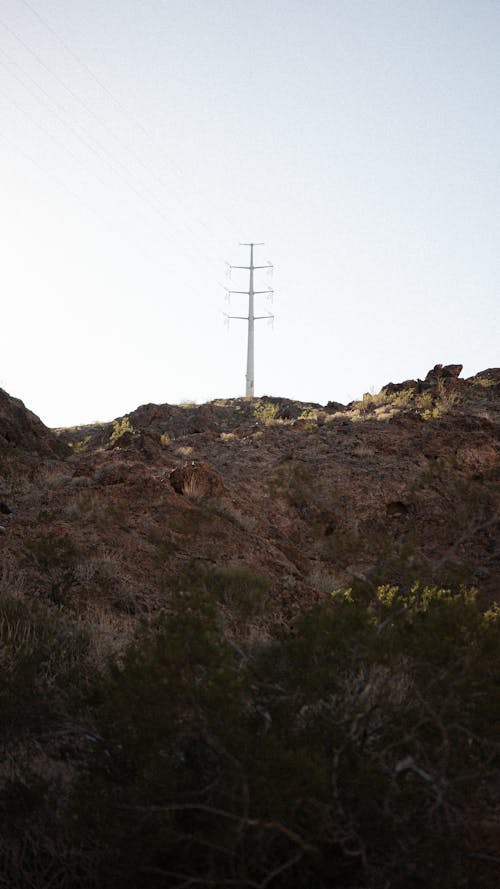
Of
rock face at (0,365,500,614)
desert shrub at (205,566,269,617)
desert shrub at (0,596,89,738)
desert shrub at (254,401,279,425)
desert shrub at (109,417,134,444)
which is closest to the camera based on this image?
desert shrub at (0,596,89,738)

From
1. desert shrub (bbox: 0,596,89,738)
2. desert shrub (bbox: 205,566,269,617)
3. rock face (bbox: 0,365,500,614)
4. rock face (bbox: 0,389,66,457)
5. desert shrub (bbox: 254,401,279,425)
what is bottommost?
desert shrub (bbox: 0,596,89,738)

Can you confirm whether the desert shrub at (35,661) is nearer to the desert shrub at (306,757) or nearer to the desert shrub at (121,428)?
the desert shrub at (306,757)

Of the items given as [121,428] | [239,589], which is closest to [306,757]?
[239,589]

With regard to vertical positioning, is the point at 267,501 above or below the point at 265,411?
below

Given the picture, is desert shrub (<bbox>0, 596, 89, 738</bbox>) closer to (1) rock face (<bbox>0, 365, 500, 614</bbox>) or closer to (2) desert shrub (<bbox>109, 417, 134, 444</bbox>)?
(1) rock face (<bbox>0, 365, 500, 614</bbox>)

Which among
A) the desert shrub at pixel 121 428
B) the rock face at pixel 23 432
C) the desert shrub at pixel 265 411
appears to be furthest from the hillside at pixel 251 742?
the desert shrub at pixel 265 411

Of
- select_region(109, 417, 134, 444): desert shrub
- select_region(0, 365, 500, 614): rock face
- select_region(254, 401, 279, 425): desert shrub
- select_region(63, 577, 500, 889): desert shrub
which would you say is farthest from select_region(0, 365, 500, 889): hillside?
select_region(254, 401, 279, 425): desert shrub

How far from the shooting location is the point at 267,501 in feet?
50.9

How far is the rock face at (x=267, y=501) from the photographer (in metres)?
10.7

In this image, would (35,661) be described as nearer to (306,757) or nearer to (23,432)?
(306,757)

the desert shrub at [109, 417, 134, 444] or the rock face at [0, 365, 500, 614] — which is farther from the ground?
the desert shrub at [109, 417, 134, 444]

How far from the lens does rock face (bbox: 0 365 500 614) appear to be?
10.7m

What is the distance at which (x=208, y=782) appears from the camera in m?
4.07

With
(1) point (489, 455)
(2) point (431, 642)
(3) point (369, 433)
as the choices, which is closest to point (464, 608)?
(2) point (431, 642)
